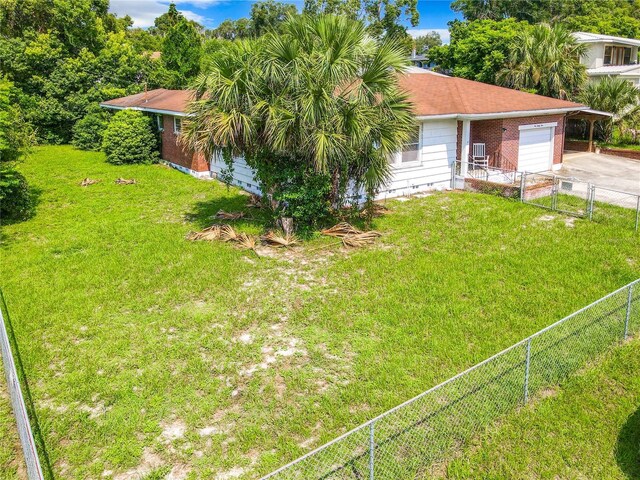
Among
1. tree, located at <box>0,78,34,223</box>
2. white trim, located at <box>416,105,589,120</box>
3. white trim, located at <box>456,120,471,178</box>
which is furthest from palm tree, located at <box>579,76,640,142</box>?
tree, located at <box>0,78,34,223</box>

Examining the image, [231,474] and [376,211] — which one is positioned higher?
[376,211]

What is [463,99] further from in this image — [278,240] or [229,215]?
[278,240]

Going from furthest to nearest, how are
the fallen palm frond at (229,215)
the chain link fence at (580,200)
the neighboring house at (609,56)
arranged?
the neighboring house at (609,56) → the fallen palm frond at (229,215) → the chain link fence at (580,200)

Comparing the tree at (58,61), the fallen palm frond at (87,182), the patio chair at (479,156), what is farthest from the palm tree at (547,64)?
the tree at (58,61)

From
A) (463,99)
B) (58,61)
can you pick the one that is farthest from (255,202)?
(58,61)

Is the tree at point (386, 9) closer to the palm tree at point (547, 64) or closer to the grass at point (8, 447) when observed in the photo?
the palm tree at point (547, 64)

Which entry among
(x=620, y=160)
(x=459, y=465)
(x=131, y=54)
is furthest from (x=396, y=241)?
(x=131, y=54)
